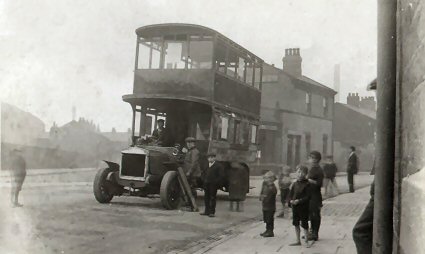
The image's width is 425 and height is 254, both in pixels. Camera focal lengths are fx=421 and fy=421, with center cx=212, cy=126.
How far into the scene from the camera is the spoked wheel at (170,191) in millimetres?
6305

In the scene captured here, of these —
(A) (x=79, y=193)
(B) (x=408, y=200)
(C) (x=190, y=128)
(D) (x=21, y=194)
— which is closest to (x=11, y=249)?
(D) (x=21, y=194)

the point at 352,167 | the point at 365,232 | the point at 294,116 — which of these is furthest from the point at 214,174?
the point at 365,232

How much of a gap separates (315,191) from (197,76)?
123 inches

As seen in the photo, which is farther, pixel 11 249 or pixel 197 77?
pixel 197 77

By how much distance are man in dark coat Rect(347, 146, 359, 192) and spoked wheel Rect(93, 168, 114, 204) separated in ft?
13.0

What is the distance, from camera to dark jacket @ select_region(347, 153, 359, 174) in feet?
11.2

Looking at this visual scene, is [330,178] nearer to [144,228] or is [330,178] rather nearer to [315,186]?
[315,186]

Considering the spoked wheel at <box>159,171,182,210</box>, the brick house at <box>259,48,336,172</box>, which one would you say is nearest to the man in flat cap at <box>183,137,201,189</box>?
the spoked wheel at <box>159,171,182,210</box>

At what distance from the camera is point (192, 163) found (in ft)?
22.2

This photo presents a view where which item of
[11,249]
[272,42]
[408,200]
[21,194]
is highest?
[272,42]

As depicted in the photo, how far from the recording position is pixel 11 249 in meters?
4.11

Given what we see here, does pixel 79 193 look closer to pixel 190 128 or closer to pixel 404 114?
pixel 190 128

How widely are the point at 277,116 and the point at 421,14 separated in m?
3.48

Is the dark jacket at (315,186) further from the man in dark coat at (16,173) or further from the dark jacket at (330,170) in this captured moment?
the man in dark coat at (16,173)
